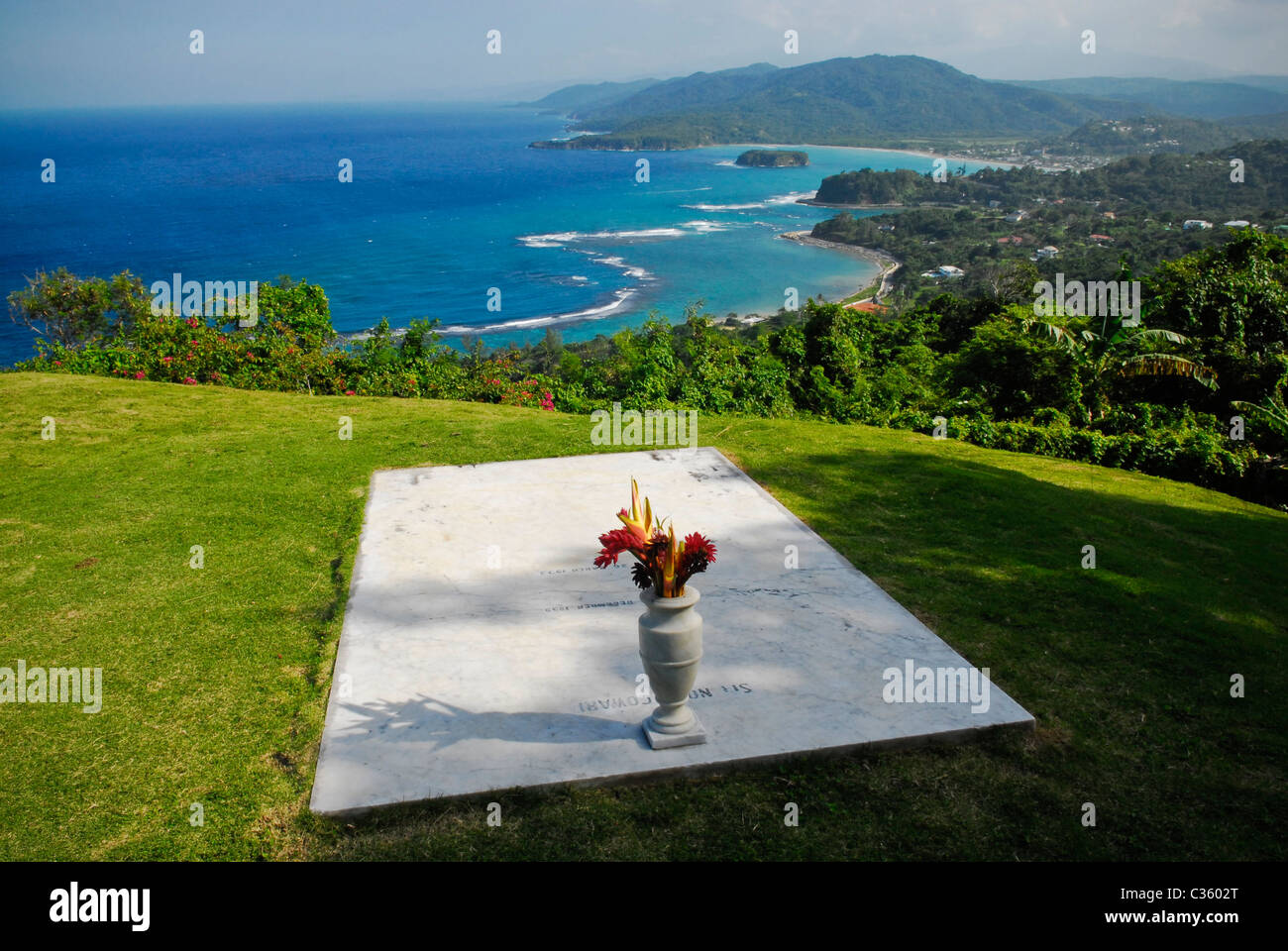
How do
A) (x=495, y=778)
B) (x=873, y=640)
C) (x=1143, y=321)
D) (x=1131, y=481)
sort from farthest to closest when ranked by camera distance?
(x=1143, y=321) → (x=1131, y=481) → (x=873, y=640) → (x=495, y=778)

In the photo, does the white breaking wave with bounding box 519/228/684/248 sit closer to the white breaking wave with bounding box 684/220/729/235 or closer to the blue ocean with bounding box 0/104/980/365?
the blue ocean with bounding box 0/104/980/365

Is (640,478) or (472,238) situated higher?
(472,238)

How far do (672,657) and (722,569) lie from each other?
3073 mm

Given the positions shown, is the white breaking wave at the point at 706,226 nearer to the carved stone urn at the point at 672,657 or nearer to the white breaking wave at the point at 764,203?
the white breaking wave at the point at 764,203

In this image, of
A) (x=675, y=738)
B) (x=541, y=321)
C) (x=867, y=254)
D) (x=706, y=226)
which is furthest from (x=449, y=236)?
(x=675, y=738)

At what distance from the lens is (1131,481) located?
12141 mm

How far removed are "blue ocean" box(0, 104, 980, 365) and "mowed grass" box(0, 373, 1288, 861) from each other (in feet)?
142

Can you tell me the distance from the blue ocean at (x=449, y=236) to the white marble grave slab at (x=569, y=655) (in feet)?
Result: 149

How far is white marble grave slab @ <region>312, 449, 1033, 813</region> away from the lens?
5.28 meters

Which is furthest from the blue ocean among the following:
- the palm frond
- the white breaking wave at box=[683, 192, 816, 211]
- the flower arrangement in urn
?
the flower arrangement in urn
